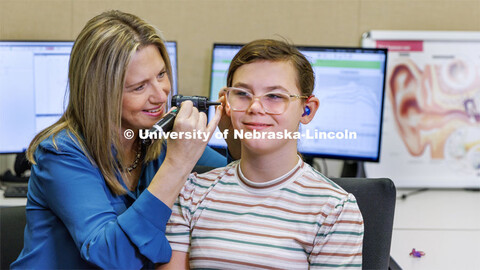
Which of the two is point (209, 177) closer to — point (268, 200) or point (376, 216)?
point (268, 200)

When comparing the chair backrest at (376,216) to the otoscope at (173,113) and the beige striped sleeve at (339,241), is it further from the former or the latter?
the otoscope at (173,113)

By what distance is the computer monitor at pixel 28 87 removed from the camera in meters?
2.06

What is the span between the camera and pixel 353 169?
223 cm

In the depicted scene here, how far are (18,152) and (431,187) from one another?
1.72 meters

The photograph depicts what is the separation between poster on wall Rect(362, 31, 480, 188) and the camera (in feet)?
7.47

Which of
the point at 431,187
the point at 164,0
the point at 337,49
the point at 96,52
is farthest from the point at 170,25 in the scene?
the point at 431,187

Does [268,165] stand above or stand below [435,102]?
below

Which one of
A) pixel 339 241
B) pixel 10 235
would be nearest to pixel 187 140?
pixel 339 241

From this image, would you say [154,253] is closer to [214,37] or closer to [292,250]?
[292,250]

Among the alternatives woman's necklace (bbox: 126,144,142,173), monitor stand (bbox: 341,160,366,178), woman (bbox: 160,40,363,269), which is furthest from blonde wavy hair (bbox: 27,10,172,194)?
monitor stand (bbox: 341,160,366,178)

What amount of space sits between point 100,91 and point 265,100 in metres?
0.40

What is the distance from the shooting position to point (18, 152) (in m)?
2.07

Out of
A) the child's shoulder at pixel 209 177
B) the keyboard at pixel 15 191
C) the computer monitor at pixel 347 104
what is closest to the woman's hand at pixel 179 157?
the child's shoulder at pixel 209 177

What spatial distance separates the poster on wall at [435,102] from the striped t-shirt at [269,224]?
1200mm
